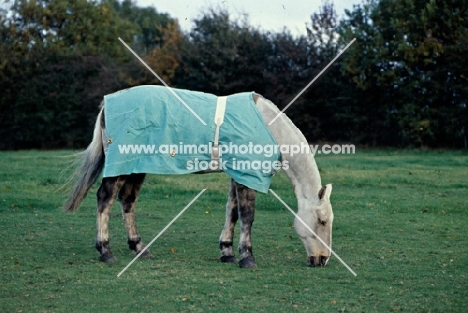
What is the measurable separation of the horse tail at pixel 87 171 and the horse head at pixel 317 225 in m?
2.55

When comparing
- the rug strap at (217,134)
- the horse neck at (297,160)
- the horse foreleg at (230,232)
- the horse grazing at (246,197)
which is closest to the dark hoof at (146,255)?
the horse grazing at (246,197)

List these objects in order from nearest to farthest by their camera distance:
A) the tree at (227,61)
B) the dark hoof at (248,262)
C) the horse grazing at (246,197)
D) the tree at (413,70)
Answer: the dark hoof at (248,262)
the horse grazing at (246,197)
the tree at (413,70)
the tree at (227,61)

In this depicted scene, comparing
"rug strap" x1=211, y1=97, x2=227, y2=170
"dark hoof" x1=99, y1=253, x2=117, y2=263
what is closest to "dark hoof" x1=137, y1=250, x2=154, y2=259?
"dark hoof" x1=99, y1=253, x2=117, y2=263

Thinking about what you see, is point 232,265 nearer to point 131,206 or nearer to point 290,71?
point 131,206

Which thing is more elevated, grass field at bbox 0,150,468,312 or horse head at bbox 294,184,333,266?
horse head at bbox 294,184,333,266

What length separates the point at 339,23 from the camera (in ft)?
105

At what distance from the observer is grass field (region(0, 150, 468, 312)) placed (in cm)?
620

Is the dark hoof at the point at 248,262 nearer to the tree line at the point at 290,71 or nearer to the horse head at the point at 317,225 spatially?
the horse head at the point at 317,225

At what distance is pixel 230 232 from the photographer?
8422 mm

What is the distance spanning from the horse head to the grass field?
23cm

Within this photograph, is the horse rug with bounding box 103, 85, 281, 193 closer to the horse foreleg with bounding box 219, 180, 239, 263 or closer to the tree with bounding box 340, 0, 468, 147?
the horse foreleg with bounding box 219, 180, 239, 263

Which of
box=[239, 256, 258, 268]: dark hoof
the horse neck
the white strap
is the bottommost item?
box=[239, 256, 258, 268]: dark hoof

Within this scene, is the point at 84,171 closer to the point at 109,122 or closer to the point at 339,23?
the point at 109,122

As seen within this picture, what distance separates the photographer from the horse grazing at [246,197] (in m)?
7.91
